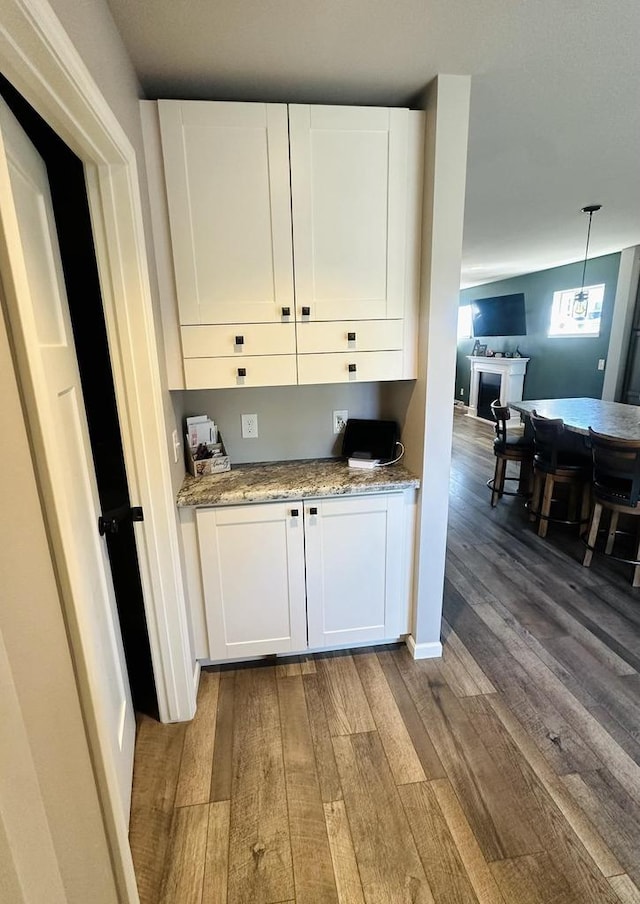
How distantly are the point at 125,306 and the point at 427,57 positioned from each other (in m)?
1.33

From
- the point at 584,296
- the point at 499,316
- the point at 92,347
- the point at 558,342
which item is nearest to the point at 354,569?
the point at 92,347

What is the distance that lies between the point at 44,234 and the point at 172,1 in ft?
2.41

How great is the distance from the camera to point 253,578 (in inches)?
77.3

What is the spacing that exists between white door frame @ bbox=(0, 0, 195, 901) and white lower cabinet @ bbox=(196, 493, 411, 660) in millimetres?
214

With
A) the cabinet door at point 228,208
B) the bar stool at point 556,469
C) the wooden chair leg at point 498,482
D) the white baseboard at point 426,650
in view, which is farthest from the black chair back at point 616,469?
the cabinet door at point 228,208

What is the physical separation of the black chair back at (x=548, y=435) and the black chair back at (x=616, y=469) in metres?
0.31

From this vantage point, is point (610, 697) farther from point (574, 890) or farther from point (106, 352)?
point (106, 352)

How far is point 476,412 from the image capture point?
842 cm

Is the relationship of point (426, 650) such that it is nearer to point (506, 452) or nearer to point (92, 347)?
point (92, 347)

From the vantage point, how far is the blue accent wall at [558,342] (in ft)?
18.5

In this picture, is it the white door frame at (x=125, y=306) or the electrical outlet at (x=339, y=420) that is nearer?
the white door frame at (x=125, y=306)

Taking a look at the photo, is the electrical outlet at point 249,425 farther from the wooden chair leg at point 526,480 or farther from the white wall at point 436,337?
the wooden chair leg at point 526,480

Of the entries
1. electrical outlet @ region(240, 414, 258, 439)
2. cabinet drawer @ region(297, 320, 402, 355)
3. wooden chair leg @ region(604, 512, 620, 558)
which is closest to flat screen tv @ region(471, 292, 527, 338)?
wooden chair leg @ region(604, 512, 620, 558)

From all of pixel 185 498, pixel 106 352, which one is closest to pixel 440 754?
pixel 185 498
